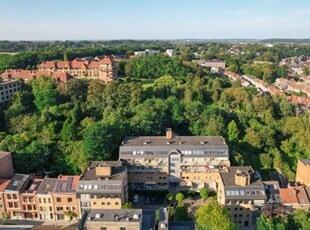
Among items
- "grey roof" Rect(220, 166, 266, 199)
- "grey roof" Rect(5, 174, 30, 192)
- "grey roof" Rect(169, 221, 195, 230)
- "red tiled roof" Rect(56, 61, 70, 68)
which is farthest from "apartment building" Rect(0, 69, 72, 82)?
"grey roof" Rect(169, 221, 195, 230)

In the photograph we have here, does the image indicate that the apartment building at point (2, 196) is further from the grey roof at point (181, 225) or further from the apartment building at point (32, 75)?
the apartment building at point (32, 75)

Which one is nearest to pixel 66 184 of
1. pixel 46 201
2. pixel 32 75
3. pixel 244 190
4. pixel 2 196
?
Result: pixel 46 201

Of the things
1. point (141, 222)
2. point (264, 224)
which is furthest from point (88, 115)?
point (264, 224)

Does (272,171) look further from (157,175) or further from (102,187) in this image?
(102,187)

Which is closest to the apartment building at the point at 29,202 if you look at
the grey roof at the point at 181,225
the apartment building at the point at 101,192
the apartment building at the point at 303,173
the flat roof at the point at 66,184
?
the flat roof at the point at 66,184

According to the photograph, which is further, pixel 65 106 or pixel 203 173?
pixel 65 106

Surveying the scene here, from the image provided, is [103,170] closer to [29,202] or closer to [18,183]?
[29,202]
